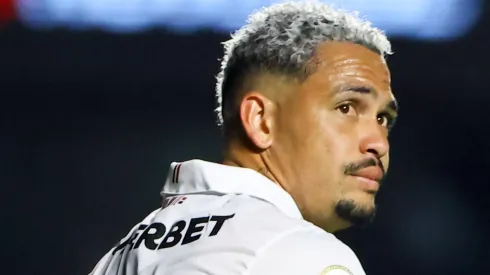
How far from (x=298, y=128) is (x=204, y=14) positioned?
69.0 inches

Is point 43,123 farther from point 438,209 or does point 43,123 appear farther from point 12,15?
point 438,209

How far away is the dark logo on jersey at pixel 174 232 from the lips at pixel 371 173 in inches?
10.9

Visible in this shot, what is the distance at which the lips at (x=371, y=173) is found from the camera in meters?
1.36

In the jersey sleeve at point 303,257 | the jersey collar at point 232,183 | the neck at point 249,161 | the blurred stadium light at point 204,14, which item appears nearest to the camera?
the jersey sleeve at point 303,257

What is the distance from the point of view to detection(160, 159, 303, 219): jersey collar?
4.13 feet

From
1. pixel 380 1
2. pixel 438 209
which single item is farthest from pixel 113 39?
pixel 438 209

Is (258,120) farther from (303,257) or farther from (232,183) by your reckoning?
(303,257)

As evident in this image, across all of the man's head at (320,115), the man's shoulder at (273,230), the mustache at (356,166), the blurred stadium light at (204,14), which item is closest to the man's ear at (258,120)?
the man's head at (320,115)

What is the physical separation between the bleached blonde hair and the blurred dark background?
1644 millimetres

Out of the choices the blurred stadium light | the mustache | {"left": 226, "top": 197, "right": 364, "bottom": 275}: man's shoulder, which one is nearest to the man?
the mustache

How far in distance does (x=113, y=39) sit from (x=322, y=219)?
71.5 inches

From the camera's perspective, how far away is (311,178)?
1.36 metres

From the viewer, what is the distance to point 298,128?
4.43 ft

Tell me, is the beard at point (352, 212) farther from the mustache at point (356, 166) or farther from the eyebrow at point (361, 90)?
the eyebrow at point (361, 90)
